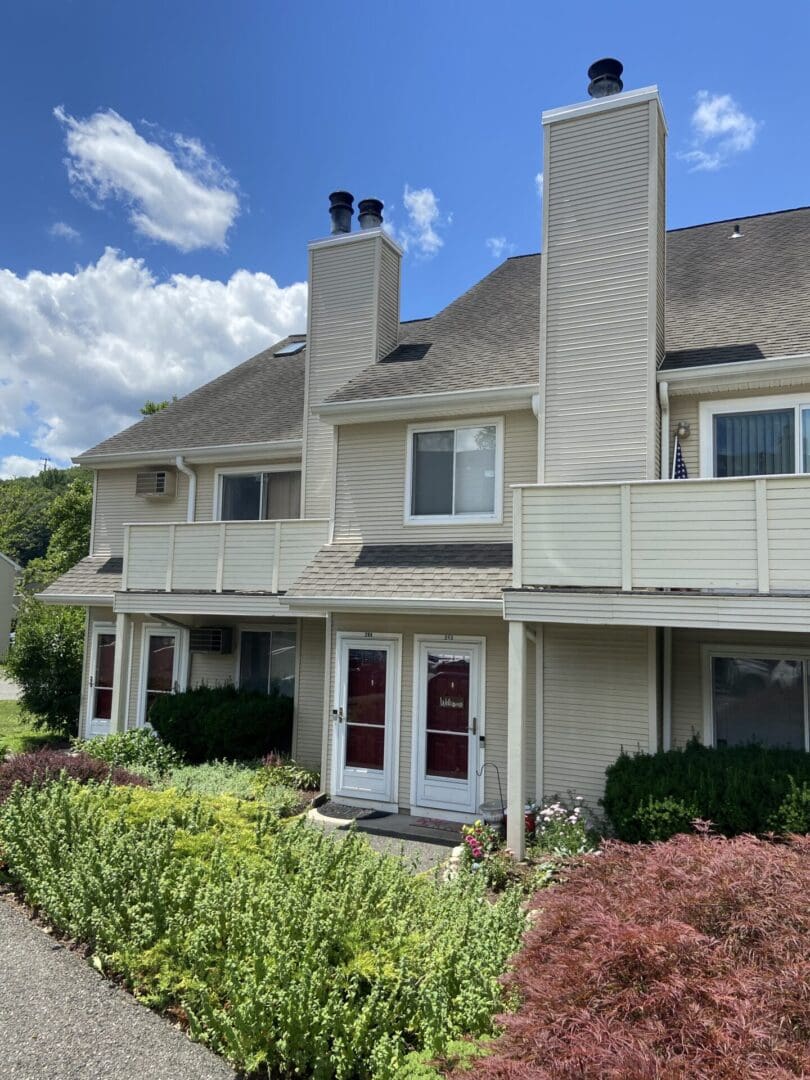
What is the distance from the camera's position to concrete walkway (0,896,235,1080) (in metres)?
3.97

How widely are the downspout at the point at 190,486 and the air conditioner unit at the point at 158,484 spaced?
1.40 feet

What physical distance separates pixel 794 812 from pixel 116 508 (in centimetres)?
1370

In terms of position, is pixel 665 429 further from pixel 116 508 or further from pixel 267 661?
pixel 116 508

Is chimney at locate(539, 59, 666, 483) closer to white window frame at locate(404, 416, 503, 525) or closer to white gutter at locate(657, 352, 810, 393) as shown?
white gutter at locate(657, 352, 810, 393)

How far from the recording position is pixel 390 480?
10.9 m

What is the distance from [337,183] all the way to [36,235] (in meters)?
7.67

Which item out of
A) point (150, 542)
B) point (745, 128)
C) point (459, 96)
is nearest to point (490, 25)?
point (459, 96)

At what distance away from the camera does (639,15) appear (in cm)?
1005

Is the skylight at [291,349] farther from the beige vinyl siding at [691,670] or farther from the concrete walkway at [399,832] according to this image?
the beige vinyl siding at [691,670]

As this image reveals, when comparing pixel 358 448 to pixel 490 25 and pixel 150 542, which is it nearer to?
pixel 150 542

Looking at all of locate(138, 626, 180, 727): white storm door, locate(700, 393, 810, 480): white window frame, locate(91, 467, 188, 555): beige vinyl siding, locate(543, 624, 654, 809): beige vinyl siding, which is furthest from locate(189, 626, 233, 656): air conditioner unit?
locate(700, 393, 810, 480): white window frame

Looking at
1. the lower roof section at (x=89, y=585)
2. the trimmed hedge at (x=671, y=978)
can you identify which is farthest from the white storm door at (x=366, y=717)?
the trimmed hedge at (x=671, y=978)

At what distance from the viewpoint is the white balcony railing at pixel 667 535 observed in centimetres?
712

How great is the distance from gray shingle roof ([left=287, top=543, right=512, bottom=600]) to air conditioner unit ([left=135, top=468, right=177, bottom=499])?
5093 mm
